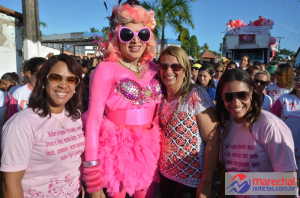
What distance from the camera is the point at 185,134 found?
1682 mm

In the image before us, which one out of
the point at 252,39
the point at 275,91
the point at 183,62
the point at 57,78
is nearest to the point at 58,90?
the point at 57,78

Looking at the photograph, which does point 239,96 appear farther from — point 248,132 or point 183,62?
point 183,62

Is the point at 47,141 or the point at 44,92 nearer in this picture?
the point at 47,141

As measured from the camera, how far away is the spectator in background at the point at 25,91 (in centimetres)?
264

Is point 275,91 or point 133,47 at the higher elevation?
point 133,47

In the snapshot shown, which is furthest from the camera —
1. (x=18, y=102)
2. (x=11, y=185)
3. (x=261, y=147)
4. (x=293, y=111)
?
(x=18, y=102)

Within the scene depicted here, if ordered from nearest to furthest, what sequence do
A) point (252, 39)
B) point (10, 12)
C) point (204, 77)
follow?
point (204, 77)
point (10, 12)
point (252, 39)

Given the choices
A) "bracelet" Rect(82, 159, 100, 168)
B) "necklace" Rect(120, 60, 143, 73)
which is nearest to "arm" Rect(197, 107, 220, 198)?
"necklace" Rect(120, 60, 143, 73)

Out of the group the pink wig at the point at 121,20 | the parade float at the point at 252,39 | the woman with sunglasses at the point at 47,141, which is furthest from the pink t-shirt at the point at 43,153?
the parade float at the point at 252,39

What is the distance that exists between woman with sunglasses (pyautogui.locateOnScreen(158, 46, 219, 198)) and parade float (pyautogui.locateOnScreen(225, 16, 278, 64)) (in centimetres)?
1053

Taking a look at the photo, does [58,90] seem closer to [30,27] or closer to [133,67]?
[133,67]

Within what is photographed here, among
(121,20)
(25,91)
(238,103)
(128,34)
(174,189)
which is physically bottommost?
(174,189)

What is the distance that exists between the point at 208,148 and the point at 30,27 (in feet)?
22.7

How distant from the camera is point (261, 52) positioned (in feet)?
35.9
